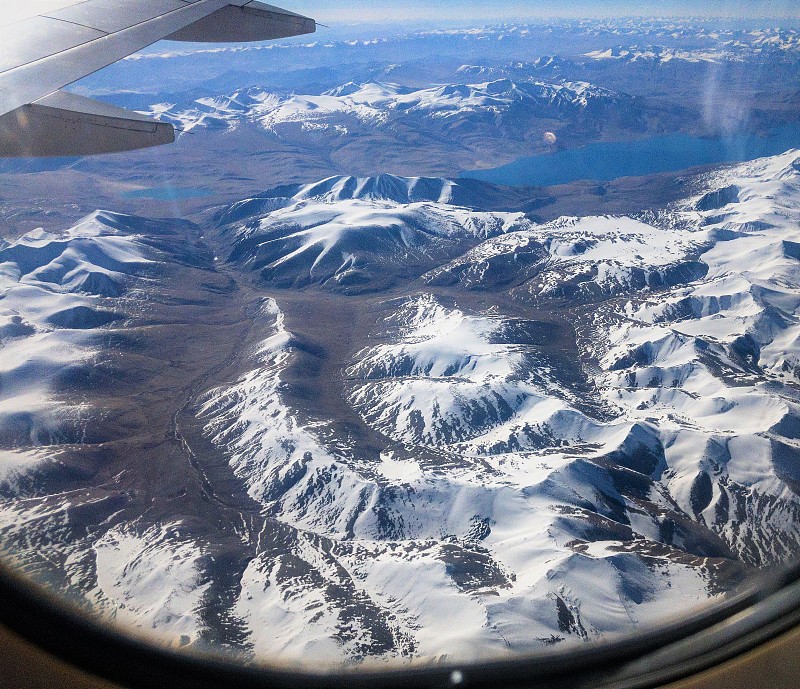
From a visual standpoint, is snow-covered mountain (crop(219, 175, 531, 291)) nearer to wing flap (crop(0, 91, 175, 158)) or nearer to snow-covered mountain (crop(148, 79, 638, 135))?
snow-covered mountain (crop(148, 79, 638, 135))

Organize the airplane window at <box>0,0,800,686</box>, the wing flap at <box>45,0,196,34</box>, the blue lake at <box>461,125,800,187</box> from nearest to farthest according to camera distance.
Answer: the airplane window at <box>0,0,800,686</box>, the wing flap at <box>45,0,196,34</box>, the blue lake at <box>461,125,800,187</box>

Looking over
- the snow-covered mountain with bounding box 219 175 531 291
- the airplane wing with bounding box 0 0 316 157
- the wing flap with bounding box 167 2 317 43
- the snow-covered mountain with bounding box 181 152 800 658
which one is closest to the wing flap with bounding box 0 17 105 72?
the airplane wing with bounding box 0 0 316 157

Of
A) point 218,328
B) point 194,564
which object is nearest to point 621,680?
point 194,564

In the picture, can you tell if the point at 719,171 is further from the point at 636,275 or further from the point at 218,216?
the point at 218,216

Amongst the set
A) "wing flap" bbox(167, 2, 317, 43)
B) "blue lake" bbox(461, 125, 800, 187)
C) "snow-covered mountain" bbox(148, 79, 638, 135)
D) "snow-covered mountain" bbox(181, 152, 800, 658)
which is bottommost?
"snow-covered mountain" bbox(181, 152, 800, 658)

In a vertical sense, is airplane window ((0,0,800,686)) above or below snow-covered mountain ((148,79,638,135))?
below

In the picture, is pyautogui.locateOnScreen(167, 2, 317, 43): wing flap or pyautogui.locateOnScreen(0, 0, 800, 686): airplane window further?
pyautogui.locateOnScreen(167, 2, 317, 43): wing flap

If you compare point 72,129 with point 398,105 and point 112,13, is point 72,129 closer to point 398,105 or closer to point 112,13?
point 112,13
